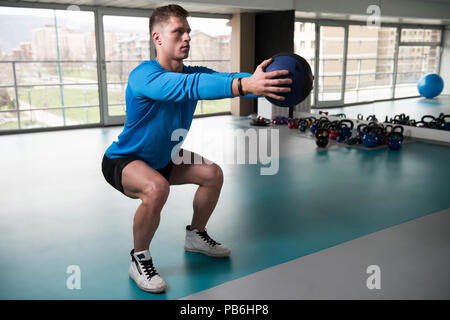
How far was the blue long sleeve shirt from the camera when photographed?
1.49 m

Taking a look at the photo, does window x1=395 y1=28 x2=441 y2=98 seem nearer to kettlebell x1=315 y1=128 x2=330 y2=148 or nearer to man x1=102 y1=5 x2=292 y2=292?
kettlebell x1=315 y1=128 x2=330 y2=148

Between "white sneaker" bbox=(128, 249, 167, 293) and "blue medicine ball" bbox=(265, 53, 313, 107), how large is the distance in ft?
2.98

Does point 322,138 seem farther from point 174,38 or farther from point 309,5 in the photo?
point 174,38

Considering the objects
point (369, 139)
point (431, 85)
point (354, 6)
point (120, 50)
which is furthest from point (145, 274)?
point (120, 50)

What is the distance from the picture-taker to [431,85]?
4.08m

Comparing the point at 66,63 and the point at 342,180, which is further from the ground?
the point at 66,63

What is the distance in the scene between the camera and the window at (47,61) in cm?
572

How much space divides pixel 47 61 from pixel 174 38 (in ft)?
16.1

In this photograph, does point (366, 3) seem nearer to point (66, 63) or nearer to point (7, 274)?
point (66, 63)

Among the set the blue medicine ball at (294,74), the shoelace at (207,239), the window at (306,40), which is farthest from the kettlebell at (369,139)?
the blue medicine ball at (294,74)

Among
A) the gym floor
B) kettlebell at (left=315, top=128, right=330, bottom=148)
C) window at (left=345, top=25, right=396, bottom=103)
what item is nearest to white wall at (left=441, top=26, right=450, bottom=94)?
window at (left=345, top=25, right=396, bottom=103)
